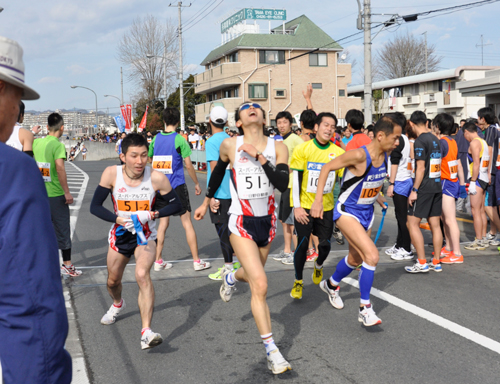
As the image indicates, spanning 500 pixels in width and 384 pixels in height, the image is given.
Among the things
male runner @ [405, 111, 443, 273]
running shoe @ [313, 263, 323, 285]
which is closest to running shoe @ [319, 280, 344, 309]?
running shoe @ [313, 263, 323, 285]

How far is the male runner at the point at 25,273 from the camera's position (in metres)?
1.42

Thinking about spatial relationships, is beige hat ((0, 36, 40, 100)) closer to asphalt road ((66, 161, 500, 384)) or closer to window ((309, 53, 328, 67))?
asphalt road ((66, 161, 500, 384))

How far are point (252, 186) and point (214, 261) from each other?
136 inches

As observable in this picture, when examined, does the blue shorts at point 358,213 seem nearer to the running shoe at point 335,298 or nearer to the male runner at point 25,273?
the running shoe at point 335,298

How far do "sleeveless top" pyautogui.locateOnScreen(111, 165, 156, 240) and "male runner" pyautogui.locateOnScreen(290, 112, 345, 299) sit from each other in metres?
1.78

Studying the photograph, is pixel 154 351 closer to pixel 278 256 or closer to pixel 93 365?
pixel 93 365

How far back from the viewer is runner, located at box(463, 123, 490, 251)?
8.16 meters

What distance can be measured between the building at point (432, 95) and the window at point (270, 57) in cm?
1059

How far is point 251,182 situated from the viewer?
15.2 ft

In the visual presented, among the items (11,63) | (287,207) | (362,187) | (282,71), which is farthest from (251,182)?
(282,71)

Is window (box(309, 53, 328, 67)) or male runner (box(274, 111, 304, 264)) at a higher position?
window (box(309, 53, 328, 67))

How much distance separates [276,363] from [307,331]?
3.53ft

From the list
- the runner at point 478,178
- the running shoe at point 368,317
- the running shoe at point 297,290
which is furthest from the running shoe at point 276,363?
the runner at point 478,178

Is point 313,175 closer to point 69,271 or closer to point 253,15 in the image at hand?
point 69,271
